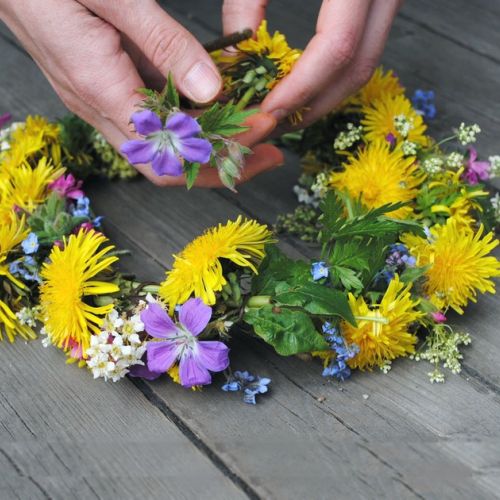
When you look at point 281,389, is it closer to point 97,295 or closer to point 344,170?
point 97,295

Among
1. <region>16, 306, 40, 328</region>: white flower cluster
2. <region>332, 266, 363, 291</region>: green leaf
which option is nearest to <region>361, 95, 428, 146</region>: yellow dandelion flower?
<region>332, 266, 363, 291</region>: green leaf

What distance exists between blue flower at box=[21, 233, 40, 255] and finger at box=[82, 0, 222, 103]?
1.13 ft

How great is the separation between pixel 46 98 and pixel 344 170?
802mm

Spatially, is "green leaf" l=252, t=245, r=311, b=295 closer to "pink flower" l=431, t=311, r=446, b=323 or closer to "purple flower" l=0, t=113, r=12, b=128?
"pink flower" l=431, t=311, r=446, b=323

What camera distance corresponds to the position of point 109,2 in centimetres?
131

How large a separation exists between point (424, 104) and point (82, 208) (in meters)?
0.76

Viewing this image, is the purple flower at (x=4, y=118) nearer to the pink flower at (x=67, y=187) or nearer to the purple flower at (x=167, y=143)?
the pink flower at (x=67, y=187)

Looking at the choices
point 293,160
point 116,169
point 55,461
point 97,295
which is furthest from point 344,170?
point 55,461

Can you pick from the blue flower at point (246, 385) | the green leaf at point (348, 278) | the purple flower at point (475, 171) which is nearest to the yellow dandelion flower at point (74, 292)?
the blue flower at point (246, 385)

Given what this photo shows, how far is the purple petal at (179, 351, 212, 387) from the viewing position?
1183mm

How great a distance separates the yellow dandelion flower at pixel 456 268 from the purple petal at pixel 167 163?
0.40 meters

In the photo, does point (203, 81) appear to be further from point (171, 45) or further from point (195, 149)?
point (195, 149)

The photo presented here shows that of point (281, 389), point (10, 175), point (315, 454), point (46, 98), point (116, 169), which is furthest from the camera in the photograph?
point (46, 98)

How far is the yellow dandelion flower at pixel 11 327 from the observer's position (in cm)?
135
